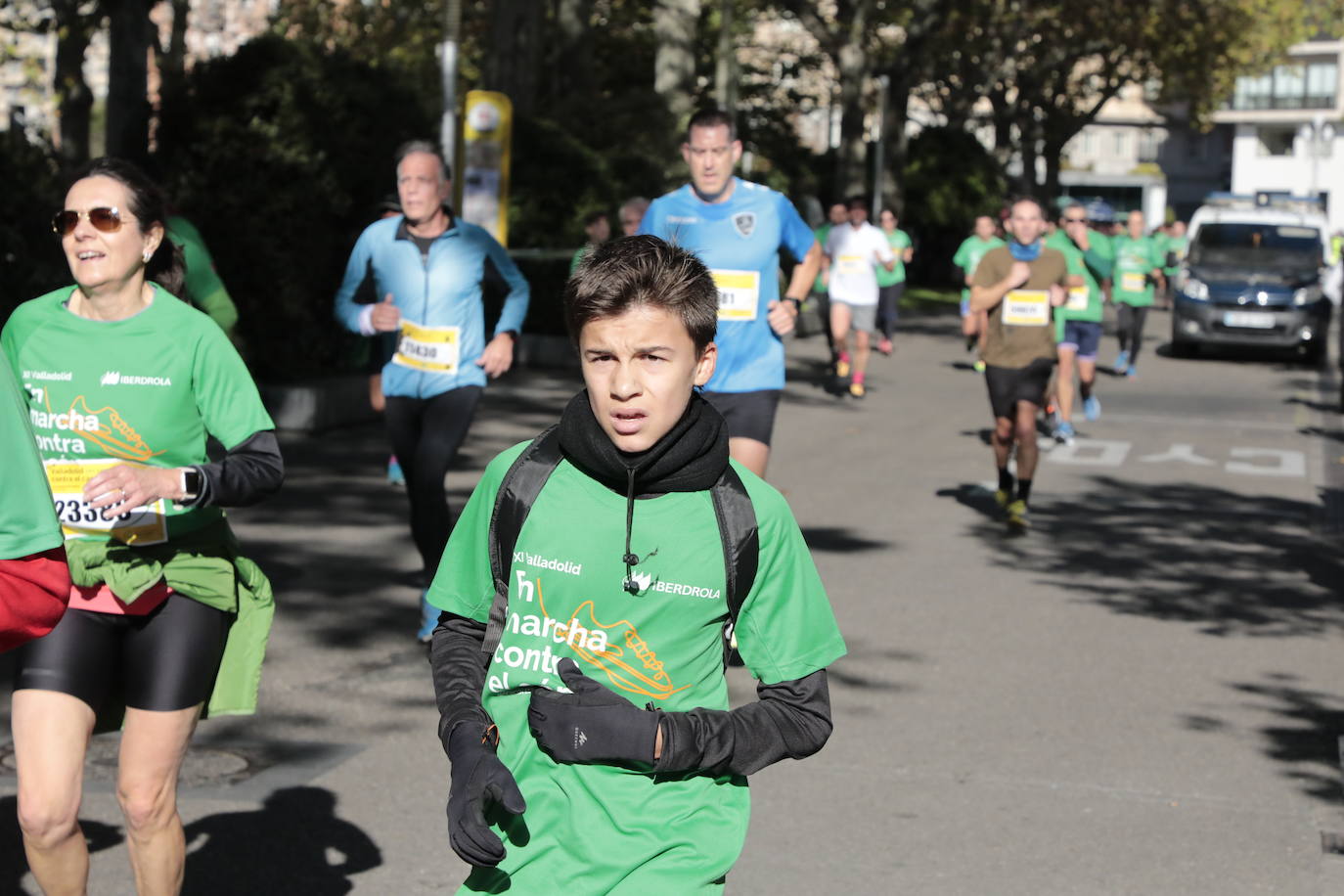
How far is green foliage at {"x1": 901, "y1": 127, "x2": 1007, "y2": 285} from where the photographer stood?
4578 cm

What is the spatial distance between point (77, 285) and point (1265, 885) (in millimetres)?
3453

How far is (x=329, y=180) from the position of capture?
1582 cm

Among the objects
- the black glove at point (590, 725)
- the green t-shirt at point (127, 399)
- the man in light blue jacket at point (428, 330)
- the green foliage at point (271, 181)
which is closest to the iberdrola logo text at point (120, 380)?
the green t-shirt at point (127, 399)

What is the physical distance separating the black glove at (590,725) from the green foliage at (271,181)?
1303cm

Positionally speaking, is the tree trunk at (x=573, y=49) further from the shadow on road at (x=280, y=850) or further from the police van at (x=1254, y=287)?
the shadow on road at (x=280, y=850)

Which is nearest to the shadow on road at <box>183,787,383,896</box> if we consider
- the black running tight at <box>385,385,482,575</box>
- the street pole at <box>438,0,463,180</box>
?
the black running tight at <box>385,385,482,575</box>

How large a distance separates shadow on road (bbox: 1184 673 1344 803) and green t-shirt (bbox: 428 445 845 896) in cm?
376

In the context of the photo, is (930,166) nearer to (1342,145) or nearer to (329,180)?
(329,180)

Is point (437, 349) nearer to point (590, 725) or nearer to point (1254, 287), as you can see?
point (590, 725)

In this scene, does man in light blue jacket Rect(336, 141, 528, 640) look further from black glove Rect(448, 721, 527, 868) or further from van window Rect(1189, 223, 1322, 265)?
van window Rect(1189, 223, 1322, 265)

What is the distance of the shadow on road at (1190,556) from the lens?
9336mm

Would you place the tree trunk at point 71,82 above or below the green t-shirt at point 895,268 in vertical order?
above

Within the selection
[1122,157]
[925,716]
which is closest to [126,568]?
[925,716]

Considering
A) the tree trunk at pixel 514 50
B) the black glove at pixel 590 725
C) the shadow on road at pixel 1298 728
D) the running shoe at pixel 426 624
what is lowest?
the shadow on road at pixel 1298 728
